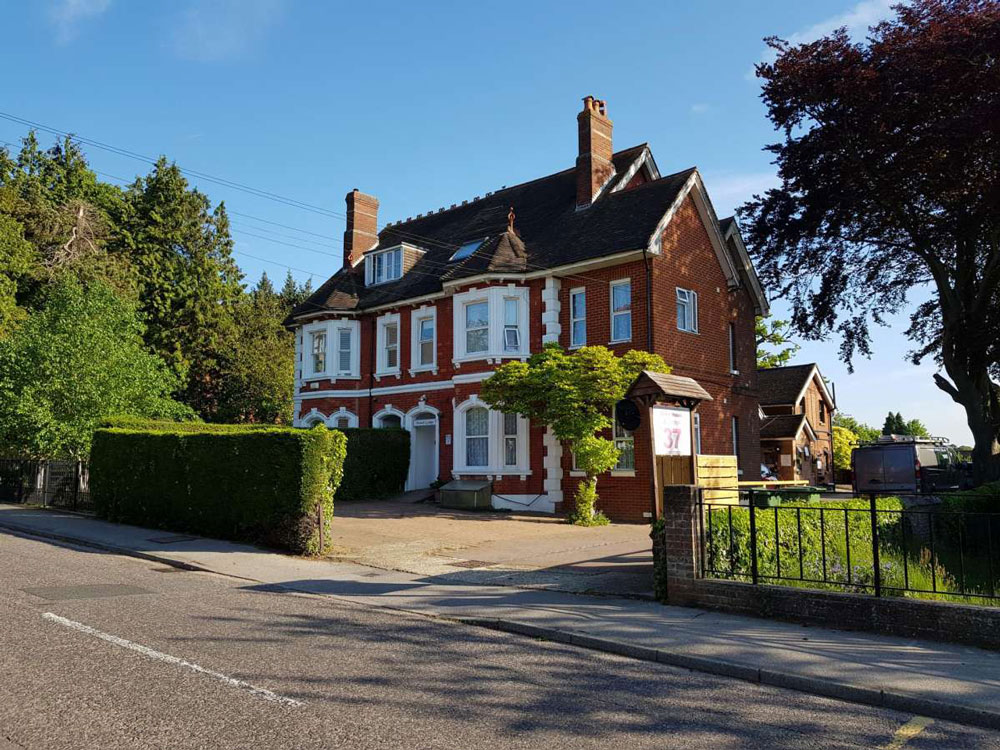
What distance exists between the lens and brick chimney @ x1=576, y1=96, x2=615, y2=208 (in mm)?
23828

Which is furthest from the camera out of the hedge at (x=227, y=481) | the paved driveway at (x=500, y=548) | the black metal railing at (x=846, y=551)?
the hedge at (x=227, y=481)

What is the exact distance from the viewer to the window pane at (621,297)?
829 inches

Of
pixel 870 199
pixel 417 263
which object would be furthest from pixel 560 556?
pixel 417 263

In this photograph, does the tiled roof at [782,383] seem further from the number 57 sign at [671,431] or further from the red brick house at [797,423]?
the number 57 sign at [671,431]

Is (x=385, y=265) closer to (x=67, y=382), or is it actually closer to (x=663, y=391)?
(x=67, y=382)

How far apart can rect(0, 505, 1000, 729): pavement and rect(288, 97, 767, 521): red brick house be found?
10165 millimetres

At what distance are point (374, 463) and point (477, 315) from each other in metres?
6.11

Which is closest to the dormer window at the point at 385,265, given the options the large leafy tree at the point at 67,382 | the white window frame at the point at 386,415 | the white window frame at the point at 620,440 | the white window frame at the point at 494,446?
the white window frame at the point at 386,415

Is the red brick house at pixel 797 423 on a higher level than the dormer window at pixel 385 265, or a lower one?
lower

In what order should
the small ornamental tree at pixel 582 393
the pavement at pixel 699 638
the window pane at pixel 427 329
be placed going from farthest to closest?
the window pane at pixel 427 329 → the small ornamental tree at pixel 582 393 → the pavement at pixel 699 638

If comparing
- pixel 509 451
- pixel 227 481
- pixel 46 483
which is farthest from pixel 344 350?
pixel 227 481

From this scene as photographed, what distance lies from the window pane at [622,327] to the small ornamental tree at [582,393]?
1451 mm

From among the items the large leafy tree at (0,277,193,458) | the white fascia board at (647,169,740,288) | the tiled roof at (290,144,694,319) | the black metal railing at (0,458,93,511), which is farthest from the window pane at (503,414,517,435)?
the large leafy tree at (0,277,193,458)

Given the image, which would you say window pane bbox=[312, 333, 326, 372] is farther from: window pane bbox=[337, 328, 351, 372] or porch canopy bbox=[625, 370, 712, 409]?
porch canopy bbox=[625, 370, 712, 409]
